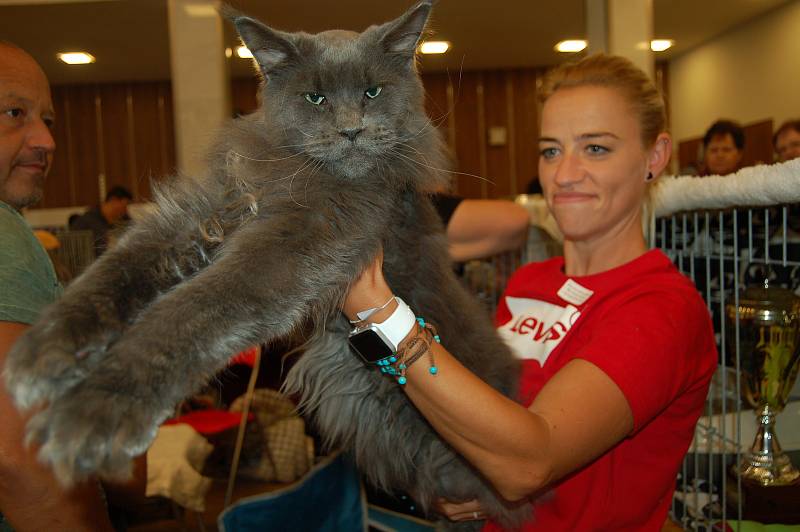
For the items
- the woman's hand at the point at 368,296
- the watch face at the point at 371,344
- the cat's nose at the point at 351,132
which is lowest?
the watch face at the point at 371,344

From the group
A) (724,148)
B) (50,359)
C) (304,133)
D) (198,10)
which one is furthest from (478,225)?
(724,148)

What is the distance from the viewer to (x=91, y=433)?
714 mm

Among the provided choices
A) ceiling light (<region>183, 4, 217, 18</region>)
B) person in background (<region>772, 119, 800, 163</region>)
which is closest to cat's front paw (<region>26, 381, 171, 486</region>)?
ceiling light (<region>183, 4, 217, 18</region>)

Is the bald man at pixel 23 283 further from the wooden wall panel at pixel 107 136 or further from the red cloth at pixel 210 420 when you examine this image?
the wooden wall panel at pixel 107 136

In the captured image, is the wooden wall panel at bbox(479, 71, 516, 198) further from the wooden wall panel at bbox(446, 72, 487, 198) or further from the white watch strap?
the white watch strap

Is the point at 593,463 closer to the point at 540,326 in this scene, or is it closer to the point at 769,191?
the point at 540,326

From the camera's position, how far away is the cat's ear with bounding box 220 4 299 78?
3.65 ft

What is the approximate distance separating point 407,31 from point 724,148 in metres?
3.42

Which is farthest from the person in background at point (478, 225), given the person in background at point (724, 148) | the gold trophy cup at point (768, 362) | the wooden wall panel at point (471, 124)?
the wooden wall panel at point (471, 124)

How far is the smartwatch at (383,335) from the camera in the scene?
974 millimetres

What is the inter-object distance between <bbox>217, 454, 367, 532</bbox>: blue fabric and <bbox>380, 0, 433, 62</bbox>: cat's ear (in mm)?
1030

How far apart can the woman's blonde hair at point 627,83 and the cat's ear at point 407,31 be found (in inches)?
14.5

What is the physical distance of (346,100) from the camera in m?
1.17

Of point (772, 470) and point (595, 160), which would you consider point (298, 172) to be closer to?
point (595, 160)
